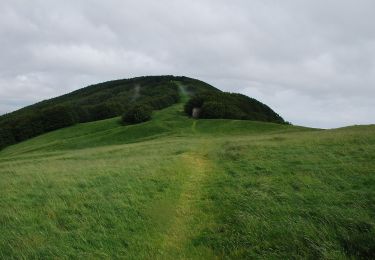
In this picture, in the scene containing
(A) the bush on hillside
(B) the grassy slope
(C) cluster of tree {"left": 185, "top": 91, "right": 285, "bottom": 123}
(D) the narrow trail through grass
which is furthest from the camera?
(A) the bush on hillside

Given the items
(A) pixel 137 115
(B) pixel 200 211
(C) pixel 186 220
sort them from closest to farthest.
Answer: (C) pixel 186 220 → (B) pixel 200 211 → (A) pixel 137 115

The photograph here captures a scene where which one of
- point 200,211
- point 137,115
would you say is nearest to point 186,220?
point 200,211

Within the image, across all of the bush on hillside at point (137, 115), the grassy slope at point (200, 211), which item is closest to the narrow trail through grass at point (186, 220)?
the grassy slope at point (200, 211)

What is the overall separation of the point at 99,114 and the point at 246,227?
116m

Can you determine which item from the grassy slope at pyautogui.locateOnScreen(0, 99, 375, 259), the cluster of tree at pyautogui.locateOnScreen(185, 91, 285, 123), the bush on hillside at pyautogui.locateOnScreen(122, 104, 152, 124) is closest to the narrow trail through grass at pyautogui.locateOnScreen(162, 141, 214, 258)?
the grassy slope at pyautogui.locateOnScreen(0, 99, 375, 259)

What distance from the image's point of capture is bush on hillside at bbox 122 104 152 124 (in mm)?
84250

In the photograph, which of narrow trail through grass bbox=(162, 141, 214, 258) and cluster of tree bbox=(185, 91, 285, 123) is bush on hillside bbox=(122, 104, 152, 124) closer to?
cluster of tree bbox=(185, 91, 285, 123)

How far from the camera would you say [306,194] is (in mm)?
14242

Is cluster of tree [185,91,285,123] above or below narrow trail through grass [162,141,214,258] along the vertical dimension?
above

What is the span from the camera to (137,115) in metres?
84.5

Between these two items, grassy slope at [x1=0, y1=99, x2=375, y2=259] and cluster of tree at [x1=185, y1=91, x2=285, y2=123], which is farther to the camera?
cluster of tree at [x1=185, y1=91, x2=285, y2=123]

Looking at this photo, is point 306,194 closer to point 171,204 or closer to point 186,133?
point 171,204

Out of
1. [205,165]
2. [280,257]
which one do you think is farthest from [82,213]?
[205,165]

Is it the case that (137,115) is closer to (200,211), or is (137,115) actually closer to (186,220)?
(200,211)
